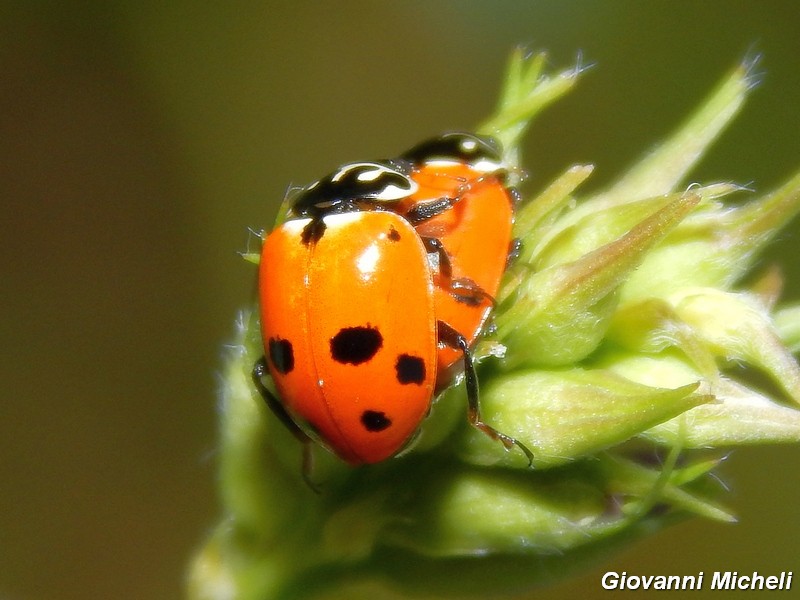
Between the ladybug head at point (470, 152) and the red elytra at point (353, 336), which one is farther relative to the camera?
the ladybug head at point (470, 152)

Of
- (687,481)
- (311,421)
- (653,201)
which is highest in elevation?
(653,201)

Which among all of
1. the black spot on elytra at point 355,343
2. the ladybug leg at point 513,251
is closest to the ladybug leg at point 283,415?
the black spot on elytra at point 355,343

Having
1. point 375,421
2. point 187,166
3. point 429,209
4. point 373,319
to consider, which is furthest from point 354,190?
point 187,166

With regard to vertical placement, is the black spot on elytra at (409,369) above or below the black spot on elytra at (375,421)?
above

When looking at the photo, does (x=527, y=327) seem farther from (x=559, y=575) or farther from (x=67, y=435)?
(x=67, y=435)

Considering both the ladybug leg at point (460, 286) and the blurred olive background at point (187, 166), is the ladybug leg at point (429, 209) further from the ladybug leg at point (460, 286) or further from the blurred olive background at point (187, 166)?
the blurred olive background at point (187, 166)

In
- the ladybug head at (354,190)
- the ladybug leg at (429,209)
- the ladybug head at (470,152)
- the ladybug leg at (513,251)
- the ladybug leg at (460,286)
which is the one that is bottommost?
the ladybug leg at (460,286)

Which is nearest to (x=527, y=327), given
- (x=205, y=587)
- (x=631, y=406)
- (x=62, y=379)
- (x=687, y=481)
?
(x=631, y=406)
